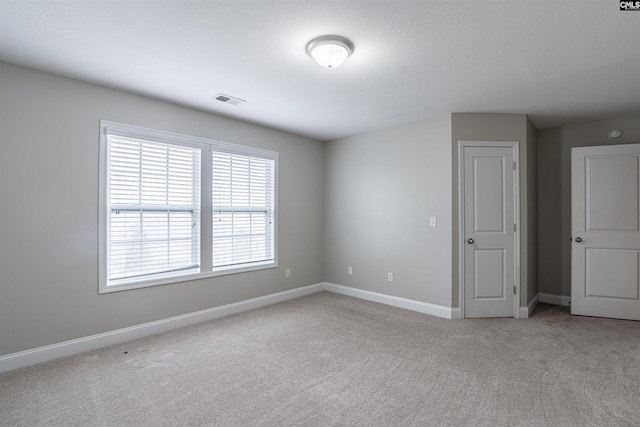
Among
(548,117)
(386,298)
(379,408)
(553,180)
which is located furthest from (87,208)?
(553,180)

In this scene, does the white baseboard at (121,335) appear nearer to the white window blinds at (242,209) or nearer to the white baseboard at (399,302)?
the white window blinds at (242,209)

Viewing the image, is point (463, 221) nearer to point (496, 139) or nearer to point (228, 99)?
point (496, 139)

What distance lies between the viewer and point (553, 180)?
4.59 meters

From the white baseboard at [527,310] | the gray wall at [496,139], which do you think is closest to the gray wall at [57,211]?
the gray wall at [496,139]

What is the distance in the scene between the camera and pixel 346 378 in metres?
2.46

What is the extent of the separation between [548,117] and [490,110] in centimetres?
95

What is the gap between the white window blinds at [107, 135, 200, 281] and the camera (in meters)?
3.19

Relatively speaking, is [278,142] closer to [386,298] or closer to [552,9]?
[386,298]

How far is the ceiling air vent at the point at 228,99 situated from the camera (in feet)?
11.0

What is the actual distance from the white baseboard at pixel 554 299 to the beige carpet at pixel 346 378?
2.69 feet

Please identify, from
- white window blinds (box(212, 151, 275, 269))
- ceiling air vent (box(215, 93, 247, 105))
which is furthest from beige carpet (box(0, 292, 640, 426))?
ceiling air vent (box(215, 93, 247, 105))

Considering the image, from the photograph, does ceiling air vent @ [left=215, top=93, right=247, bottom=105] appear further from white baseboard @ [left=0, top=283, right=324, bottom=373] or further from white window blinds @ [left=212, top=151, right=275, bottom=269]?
white baseboard @ [left=0, top=283, right=324, bottom=373]

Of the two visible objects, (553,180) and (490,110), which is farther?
(553,180)

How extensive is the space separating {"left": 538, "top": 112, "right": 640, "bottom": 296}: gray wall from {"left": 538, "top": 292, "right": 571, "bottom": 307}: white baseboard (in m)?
0.05
